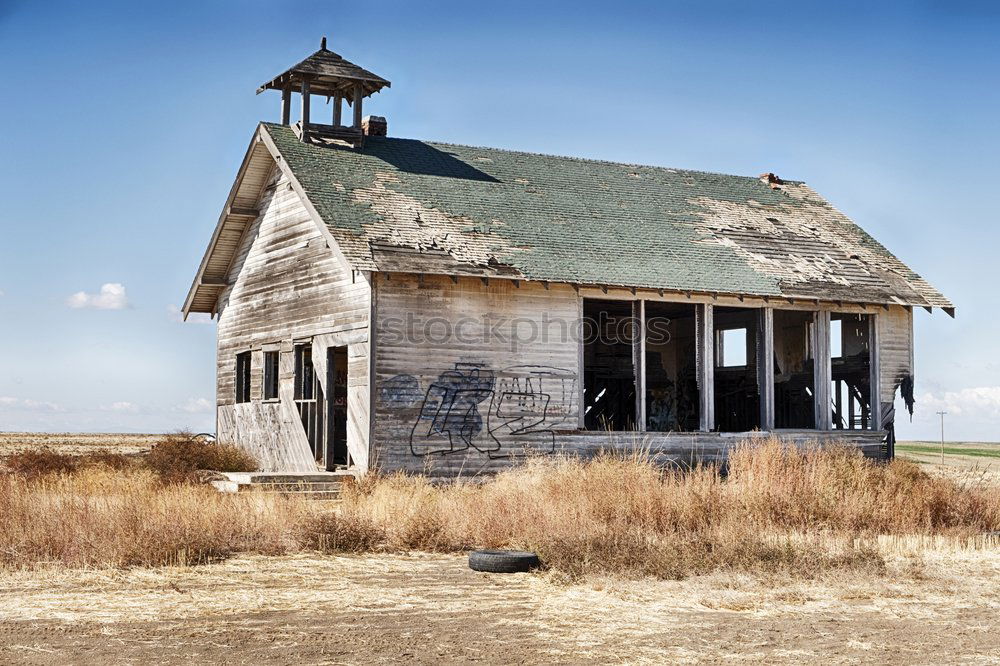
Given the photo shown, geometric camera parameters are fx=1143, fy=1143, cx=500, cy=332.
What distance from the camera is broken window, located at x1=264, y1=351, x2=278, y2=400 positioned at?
81.4 feet

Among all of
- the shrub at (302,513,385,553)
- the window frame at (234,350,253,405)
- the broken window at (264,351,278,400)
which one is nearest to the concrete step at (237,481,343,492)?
the shrub at (302,513,385,553)

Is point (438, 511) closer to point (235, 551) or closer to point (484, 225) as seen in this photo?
point (235, 551)

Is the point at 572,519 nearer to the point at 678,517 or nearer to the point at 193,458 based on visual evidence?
the point at 678,517

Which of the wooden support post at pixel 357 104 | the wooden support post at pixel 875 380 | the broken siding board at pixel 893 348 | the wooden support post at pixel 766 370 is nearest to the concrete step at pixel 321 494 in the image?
the wooden support post at pixel 357 104

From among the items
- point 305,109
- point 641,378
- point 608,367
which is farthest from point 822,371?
point 305,109

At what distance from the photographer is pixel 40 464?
72.5 feet

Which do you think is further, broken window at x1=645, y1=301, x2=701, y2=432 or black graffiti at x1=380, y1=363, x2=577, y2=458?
broken window at x1=645, y1=301, x2=701, y2=432

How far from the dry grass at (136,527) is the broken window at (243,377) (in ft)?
33.0

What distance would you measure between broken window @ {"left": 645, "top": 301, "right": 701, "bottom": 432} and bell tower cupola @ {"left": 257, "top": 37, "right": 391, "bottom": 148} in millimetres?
8964

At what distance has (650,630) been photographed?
9.66 m

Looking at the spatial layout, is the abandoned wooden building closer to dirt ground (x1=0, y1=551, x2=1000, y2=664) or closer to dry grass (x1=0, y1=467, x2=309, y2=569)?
dry grass (x1=0, y1=467, x2=309, y2=569)

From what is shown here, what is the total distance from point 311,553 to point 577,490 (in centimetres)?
364

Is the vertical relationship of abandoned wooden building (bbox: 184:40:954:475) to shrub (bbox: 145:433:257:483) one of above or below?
above

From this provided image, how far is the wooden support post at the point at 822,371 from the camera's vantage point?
24469 mm
